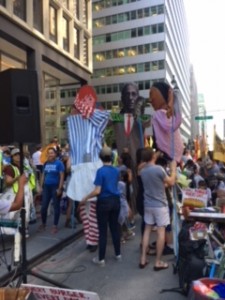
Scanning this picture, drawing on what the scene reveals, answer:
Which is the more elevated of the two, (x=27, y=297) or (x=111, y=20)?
(x=111, y=20)

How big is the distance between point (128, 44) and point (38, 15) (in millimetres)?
52115

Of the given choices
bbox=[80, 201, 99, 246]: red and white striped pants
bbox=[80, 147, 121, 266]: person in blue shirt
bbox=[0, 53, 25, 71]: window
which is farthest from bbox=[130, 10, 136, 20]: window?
bbox=[80, 147, 121, 266]: person in blue shirt

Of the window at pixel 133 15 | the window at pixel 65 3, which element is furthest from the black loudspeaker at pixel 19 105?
the window at pixel 133 15

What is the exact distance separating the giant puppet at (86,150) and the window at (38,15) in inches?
685

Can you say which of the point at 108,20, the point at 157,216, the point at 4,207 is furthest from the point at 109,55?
the point at 4,207

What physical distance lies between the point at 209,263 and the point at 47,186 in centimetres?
492

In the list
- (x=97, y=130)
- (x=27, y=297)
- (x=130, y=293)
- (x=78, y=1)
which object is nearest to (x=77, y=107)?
(x=97, y=130)

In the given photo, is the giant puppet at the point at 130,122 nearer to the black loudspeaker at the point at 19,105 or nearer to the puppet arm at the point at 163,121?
the puppet arm at the point at 163,121

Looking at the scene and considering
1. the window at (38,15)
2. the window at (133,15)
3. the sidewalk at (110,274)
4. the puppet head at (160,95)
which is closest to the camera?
the sidewalk at (110,274)

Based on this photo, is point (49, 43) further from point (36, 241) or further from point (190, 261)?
point (190, 261)

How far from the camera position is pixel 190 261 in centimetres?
522

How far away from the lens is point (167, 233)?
306 inches

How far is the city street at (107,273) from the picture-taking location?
5648 millimetres

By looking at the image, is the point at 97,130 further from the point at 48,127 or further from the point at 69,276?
the point at 48,127
